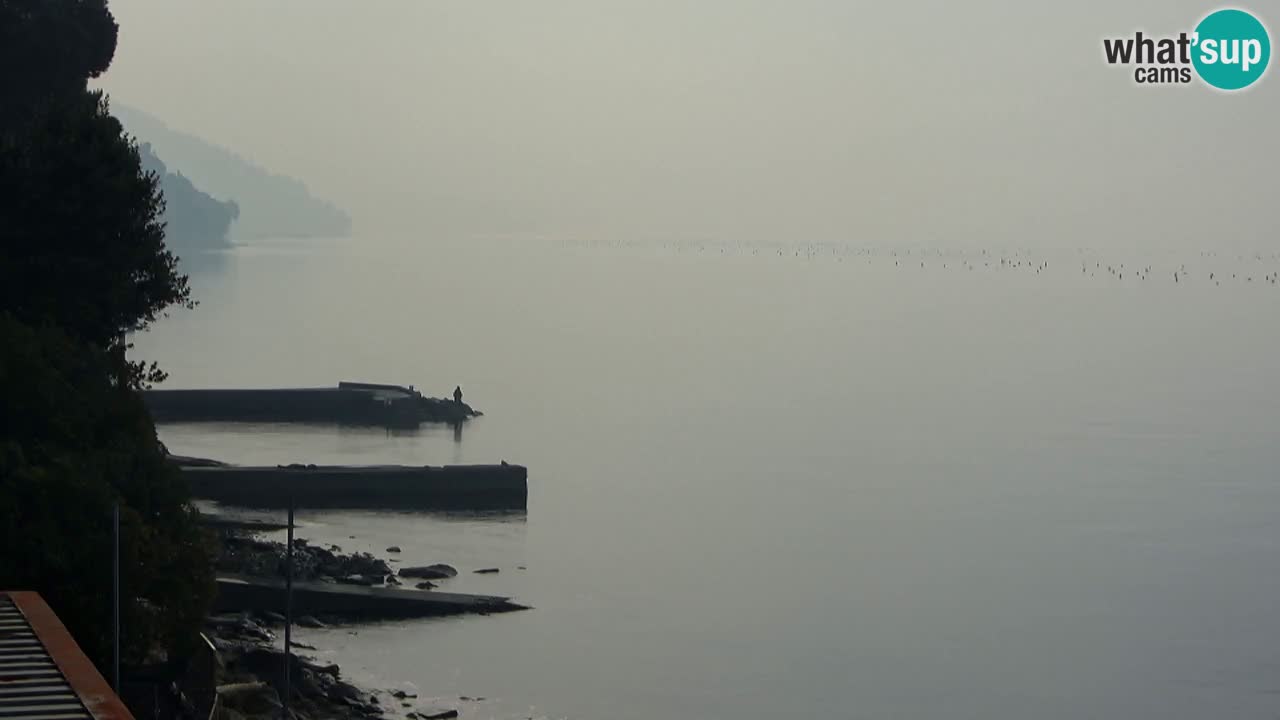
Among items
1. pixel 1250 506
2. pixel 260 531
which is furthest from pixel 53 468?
pixel 1250 506

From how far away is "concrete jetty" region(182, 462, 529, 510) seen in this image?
4653 cm

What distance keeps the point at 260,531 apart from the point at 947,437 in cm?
3156

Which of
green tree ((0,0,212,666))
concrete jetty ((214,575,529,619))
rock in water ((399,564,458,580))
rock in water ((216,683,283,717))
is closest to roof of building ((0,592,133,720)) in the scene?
green tree ((0,0,212,666))

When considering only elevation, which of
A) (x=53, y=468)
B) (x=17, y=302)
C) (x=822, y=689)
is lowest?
(x=822, y=689)

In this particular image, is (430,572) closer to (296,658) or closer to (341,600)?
(341,600)

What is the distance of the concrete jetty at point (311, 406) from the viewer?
66062mm

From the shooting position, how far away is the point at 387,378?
8275cm

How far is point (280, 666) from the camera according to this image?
27344mm

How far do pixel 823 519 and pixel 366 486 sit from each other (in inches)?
514

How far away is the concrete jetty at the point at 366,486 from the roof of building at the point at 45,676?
1193 inches

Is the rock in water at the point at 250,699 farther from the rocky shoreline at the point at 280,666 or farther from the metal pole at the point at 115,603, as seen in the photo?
the metal pole at the point at 115,603

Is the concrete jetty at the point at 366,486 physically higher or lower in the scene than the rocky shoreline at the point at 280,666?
higher

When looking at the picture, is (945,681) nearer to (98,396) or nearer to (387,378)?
(98,396)

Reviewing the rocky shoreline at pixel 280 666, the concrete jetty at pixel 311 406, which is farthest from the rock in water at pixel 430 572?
the concrete jetty at pixel 311 406
